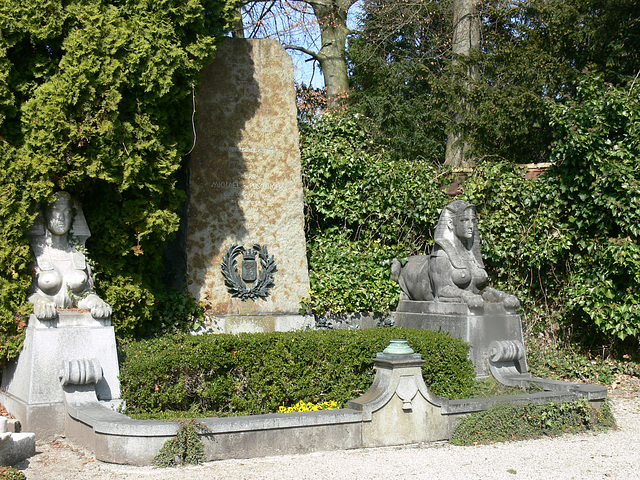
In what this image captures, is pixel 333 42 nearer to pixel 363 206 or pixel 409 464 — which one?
pixel 363 206

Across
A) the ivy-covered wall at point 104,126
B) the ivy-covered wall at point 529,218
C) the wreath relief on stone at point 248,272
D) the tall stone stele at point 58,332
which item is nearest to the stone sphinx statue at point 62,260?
the tall stone stele at point 58,332

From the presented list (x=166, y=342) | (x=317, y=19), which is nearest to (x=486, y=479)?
(x=166, y=342)

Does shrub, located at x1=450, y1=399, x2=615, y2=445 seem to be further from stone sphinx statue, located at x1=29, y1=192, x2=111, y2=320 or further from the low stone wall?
stone sphinx statue, located at x1=29, y1=192, x2=111, y2=320

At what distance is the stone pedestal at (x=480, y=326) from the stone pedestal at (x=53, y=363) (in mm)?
4050

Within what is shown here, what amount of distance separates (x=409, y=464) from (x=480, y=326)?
284 centimetres

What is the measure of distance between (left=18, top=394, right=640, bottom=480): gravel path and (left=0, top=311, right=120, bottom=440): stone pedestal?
0.32 meters

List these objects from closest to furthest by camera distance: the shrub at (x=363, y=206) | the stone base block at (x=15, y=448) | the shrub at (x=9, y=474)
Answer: the shrub at (x=9, y=474)
the stone base block at (x=15, y=448)
the shrub at (x=363, y=206)

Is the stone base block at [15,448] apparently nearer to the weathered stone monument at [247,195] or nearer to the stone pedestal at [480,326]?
the weathered stone monument at [247,195]

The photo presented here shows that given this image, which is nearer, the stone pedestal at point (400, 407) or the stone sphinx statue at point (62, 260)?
the stone pedestal at point (400, 407)

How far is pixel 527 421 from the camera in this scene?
6.41 m

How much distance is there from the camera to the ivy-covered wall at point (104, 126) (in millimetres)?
6652

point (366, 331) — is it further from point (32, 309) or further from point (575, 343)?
point (575, 343)

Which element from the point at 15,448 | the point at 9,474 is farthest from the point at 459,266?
the point at 9,474

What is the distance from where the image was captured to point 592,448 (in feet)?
19.6
